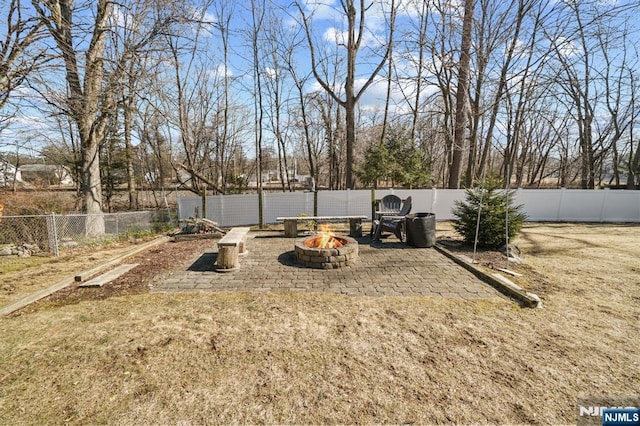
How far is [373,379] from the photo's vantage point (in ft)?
7.75

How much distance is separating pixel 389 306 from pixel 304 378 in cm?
174

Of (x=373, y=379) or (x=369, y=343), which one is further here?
(x=369, y=343)

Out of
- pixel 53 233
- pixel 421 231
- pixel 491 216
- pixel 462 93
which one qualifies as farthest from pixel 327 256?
pixel 462 93

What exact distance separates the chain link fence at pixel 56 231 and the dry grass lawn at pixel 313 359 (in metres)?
4.05

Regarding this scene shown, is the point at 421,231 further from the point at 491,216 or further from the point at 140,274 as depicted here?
the point at 140,274

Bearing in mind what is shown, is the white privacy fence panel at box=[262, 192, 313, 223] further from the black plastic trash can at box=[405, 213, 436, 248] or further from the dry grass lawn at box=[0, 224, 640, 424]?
the dry grass lawn at box=[0, 224, 640, 424]

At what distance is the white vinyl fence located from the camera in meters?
10.6

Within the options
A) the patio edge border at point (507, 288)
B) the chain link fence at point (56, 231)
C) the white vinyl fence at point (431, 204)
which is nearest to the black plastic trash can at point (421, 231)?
the patio edge border at point (507, 288)

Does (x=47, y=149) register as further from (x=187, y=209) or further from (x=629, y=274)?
(x=629, y=274)

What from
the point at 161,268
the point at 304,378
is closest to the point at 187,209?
the point at 161,268
